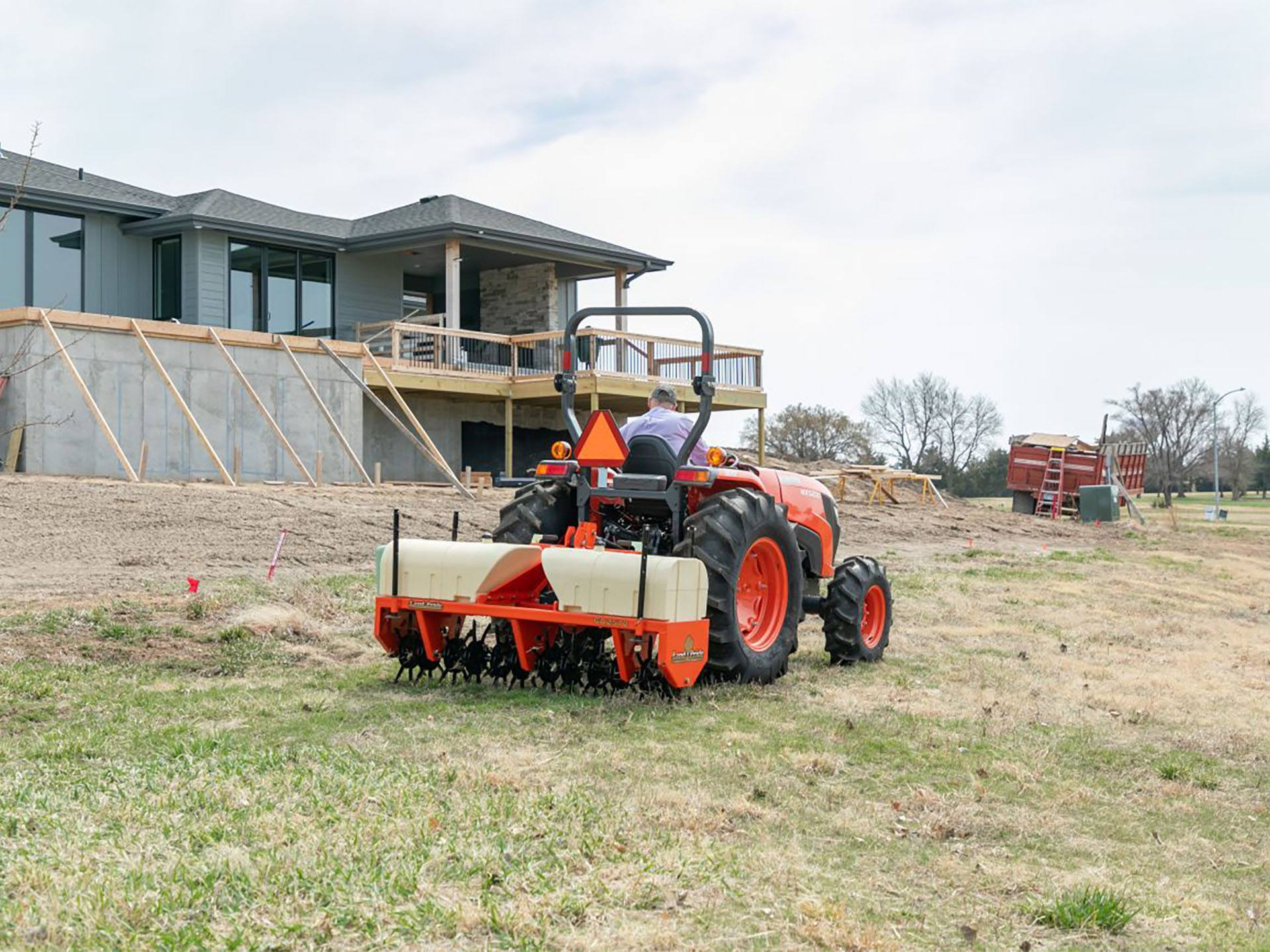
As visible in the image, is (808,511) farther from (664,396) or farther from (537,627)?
(537,627)

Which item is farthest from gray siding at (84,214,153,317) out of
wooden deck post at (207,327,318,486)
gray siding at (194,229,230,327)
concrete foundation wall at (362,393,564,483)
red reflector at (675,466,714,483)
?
red reflector at (675,466,714,483)

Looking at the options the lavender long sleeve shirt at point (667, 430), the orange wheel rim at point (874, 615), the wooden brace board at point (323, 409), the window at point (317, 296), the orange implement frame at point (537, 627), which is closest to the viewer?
the orange implement frame at point (537, 627)

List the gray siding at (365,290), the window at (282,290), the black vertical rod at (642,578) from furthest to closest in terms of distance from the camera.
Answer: the gray siding at (365,290), the window at (282,290), the black vertical rod at (642,578)

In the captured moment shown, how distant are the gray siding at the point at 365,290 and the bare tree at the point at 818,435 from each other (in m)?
26.4

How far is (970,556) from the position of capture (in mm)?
20219

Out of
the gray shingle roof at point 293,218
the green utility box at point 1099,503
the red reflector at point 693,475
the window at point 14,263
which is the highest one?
the gray shingle roof at point 293,218

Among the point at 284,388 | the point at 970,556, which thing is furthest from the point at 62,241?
the point at 970,556

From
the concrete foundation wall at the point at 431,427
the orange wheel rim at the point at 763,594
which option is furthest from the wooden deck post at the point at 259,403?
the orange wheel rim at the point at 763,594

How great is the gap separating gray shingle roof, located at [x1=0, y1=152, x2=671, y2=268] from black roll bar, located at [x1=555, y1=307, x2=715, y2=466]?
54.9 feet

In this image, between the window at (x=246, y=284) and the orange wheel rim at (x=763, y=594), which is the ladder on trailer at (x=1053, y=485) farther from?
the orange wheel rim at (x=763, y=594)

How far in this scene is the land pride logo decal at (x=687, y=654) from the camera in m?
6.96

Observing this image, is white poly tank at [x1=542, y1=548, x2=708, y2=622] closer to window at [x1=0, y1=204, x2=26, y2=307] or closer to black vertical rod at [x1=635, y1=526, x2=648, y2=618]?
black vertical rod at [x1=635, y1=526, x2=648, y2=618]

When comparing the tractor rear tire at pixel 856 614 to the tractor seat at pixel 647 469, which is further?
the tractor rear tire at pixel 856 614

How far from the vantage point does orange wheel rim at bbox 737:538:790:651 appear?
815 cm
